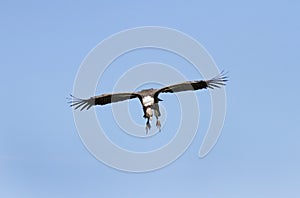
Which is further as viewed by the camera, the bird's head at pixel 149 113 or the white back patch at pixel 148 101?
the white back patch at pixel 148 101

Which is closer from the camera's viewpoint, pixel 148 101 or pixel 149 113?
pixel 149 113

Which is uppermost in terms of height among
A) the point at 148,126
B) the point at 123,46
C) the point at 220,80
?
the point at 123,46

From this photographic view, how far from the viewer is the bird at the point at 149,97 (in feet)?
128

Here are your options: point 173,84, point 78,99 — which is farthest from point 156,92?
point 78,99

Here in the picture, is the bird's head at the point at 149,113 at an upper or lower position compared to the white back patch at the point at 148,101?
lower

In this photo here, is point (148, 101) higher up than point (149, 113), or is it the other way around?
point (148, 101)

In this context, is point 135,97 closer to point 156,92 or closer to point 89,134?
point 156,92

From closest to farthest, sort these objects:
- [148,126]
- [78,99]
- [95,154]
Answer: [148,126]
[95,154]
[78,99]

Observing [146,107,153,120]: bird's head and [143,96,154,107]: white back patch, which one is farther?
[143,96,154,107]: white back patch

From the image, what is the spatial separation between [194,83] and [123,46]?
6.07 metres

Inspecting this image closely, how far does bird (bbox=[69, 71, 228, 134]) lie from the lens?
3906 centimetres

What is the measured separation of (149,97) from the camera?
4012 centimetres

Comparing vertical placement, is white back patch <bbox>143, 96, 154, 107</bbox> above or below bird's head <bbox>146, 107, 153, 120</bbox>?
above

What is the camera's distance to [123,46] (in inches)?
1764
